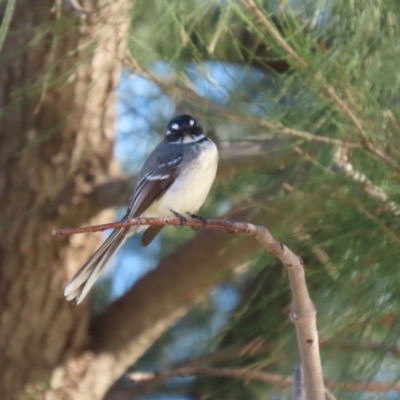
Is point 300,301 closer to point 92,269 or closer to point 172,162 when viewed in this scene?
point 92,269

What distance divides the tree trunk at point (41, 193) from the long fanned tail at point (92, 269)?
1.41ft

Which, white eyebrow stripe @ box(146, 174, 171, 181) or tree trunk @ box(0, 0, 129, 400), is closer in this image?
white eyebrow stripe @ box(146, 174, 171, 181)

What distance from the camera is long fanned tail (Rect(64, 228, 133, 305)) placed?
1305mm

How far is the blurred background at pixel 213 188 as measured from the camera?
1.15 m

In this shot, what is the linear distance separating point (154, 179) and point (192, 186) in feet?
0.32

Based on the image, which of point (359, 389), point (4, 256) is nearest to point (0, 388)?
point (4, 256)

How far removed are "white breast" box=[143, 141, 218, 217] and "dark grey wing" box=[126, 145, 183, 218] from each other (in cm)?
2

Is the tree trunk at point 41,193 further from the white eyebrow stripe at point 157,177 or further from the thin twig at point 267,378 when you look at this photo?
the white eyebrow stripe at point 157,177

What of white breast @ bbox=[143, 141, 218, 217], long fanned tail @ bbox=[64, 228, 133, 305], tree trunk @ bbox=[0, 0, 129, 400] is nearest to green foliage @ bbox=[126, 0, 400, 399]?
white breast @ bbox=[143, 141, 218, 217]

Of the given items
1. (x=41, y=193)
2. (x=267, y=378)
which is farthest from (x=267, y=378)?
(x=41, y=193)

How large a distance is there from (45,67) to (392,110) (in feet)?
3.17

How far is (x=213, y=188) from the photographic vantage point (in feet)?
4.96

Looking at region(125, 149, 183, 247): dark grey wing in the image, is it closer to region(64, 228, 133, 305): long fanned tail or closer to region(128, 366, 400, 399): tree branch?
region(64, 228, 133, 305): long fanned tail

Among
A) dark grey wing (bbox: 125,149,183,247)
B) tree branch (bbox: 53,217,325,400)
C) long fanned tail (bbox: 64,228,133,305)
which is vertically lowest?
long fanned tail (bbox: 64,228,133,305)
